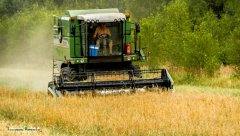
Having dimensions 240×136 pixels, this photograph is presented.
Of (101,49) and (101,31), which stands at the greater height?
(101,31)

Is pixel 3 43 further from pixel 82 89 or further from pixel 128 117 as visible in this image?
pixel 128 117

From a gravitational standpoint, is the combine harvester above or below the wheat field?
above

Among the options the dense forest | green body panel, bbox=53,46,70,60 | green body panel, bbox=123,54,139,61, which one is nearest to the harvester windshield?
green body panel, bbox=123,54,139,61

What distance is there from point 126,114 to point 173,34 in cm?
1724

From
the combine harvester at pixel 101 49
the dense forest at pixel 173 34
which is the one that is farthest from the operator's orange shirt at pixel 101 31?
the dense forest at pixel 173 34

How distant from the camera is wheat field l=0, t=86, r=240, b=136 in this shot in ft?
38.9

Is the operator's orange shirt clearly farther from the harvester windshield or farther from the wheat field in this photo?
the wheat field

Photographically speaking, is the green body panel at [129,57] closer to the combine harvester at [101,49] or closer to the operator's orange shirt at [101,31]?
the combine harvester at [101,49]

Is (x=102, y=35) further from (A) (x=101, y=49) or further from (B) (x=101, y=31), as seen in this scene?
(A) (x=101, y=49)

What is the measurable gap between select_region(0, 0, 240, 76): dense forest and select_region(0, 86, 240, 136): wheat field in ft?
29.9

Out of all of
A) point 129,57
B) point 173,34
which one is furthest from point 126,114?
point 173,34

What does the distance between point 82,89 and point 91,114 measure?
459 cm

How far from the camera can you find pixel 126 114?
13.8m

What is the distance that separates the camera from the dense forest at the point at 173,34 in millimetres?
26984
